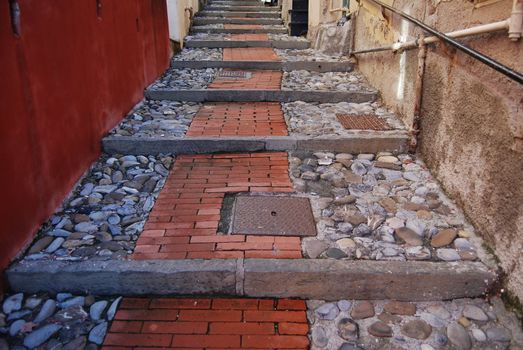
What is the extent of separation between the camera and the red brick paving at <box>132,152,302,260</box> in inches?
95.2

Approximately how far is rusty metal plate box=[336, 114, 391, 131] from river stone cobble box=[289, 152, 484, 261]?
425 mm

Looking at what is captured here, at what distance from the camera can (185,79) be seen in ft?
18.4

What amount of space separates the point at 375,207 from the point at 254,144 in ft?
4.08

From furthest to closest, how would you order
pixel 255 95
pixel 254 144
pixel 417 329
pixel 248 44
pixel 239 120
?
pixel 248 44 < pixel 255 95 < pixel 239 120 < pixel 254 144 < pixel 417 329

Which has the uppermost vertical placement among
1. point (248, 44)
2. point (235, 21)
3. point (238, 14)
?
point (238, 14)

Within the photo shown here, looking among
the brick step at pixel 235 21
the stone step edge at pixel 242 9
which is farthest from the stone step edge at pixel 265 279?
the stone step edge at pixel 242 9

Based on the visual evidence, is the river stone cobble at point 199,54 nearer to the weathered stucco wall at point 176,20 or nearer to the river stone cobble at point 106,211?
the weathered stucco wall at point 176,20

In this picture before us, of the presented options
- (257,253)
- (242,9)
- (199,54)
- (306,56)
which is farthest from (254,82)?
(242,9)

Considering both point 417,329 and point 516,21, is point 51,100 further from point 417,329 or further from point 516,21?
point 516,21

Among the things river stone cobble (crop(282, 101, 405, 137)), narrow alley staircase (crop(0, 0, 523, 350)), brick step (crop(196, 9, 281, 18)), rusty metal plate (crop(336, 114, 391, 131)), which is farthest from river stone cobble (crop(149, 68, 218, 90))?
brick step (crop(196, 9, 281, 18))

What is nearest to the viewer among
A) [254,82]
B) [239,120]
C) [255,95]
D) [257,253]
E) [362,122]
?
[257,253]

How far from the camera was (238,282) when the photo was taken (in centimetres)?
226

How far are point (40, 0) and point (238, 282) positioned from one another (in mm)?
1952

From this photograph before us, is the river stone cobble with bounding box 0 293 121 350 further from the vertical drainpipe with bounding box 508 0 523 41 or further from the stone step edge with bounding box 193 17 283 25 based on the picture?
the stone step edge with bounding box 193 17 283 25
